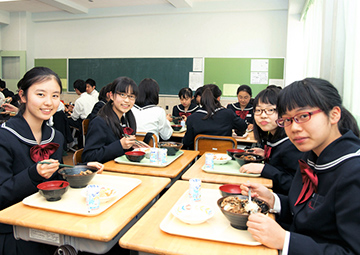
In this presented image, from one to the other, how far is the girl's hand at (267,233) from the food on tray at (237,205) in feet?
0.43

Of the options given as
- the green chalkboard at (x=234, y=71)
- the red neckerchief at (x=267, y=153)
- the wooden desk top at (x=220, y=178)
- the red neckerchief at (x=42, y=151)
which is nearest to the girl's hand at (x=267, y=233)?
the wooden desk top at (x=220, y=178)

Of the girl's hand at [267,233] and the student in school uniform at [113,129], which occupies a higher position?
the student in school uniform at [113,129]

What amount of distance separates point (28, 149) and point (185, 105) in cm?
374

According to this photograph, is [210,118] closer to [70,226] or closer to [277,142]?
[277,142]

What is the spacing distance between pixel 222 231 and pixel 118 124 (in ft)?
4.98

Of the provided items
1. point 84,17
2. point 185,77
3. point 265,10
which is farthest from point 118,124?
point 84,17

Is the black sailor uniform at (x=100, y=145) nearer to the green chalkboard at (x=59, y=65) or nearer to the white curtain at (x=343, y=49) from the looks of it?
the white curtain at (x=343, y=49)

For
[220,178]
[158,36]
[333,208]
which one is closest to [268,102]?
[220,178]

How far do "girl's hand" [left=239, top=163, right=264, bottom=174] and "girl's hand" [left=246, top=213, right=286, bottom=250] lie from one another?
87cm

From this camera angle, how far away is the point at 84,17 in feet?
23.6

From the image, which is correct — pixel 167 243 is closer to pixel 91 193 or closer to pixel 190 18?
pixel 91 193

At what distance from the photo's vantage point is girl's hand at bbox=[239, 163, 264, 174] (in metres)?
1.91

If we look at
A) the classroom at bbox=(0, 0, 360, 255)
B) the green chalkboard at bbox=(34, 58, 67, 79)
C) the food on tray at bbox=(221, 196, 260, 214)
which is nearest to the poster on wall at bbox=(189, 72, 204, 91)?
the classroom at bbox=(0, 0, 360, 255)

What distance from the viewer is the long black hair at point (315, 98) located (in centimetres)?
108
